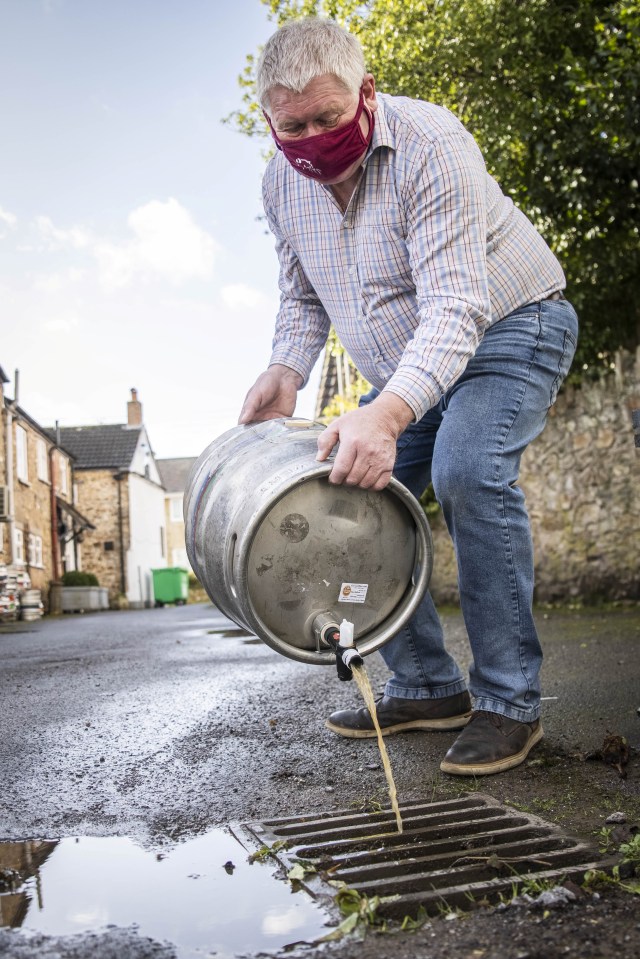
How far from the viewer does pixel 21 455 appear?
24375 millimetres

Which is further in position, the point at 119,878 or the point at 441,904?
the point at 119,878

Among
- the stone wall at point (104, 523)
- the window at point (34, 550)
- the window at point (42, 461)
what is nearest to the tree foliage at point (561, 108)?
the window at point (34, 550)

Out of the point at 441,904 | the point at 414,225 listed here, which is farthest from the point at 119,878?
the point at 414,225

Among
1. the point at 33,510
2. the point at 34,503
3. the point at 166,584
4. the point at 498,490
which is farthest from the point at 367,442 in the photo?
the point at 166,584

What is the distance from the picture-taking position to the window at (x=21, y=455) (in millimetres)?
24031

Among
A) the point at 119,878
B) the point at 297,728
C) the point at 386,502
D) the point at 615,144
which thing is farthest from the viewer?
the point at 615,144

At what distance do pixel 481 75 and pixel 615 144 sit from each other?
7.37ft

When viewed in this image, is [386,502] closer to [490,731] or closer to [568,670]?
[490,731]

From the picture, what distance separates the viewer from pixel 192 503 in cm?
284

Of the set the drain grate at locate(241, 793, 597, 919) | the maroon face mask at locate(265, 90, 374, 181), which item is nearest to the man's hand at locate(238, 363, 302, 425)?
the maroon face mask at locate(265, 90, 374, 181)

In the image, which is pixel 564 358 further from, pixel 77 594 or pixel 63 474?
pixel 63 474

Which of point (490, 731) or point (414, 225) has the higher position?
point (414, 225)

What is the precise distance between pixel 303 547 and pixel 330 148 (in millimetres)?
1163

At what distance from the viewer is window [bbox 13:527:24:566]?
2266cm
